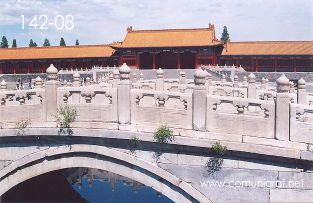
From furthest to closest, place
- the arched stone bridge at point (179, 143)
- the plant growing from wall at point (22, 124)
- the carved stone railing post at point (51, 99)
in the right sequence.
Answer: the carved stone railing post at point (51, 99) → the plant growing from wall at point (22, 124) → the arched stone bridge at point (179, 143)

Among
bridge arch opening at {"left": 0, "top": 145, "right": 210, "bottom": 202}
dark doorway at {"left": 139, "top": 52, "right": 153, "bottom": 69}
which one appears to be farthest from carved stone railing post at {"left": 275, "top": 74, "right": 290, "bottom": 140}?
dark doorway at {"left": 139, "top": 52, "right": 153, "bottom": 69}

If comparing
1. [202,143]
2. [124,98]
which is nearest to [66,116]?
[124,98]

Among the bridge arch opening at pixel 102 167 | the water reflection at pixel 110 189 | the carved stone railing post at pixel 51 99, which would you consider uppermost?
the carved stone railing post at pixel 51 99

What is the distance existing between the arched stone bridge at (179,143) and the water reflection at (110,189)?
5.84m

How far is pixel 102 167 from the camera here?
757 centimetres

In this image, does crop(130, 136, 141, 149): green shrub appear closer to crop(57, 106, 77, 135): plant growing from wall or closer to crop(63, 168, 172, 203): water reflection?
crop(57, 106, 77, 135): plant growing from wall

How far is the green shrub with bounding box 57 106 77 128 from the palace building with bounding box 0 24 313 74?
2889 cm

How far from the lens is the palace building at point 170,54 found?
116ft

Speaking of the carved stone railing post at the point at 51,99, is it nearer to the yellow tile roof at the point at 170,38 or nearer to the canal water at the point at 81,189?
the canal water at the point at 81,189

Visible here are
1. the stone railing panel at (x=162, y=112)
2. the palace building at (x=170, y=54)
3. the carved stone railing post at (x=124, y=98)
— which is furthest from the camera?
the palace building at (x=170, y=54)

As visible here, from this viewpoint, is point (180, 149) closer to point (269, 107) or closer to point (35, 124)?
point (269, 107)

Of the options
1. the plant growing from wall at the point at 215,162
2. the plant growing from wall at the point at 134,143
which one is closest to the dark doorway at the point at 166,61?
the plant growing from wall at the point at 134,143

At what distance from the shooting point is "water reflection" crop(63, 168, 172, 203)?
14312mm

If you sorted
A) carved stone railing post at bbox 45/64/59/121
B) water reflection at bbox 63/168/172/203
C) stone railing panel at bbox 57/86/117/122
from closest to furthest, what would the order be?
1. stone railing panel at bbox 57/86/117/122
2. carved stone railing post at bbox 45/64/59/121
3. water reflection at bbox 63/168/172/203
